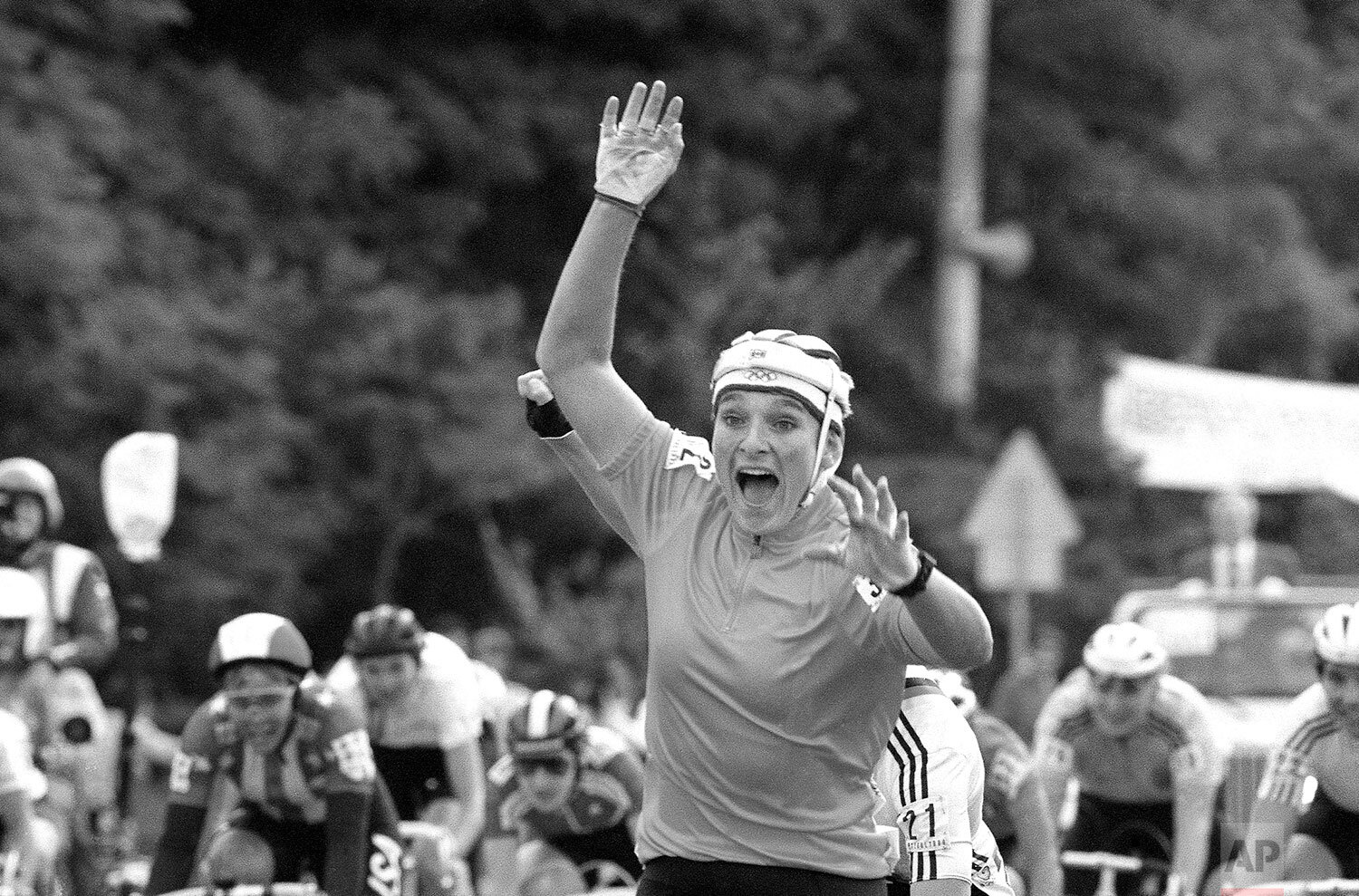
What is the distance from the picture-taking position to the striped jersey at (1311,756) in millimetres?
9172

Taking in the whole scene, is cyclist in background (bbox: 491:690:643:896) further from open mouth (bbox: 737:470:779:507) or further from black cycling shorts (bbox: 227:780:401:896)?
open mouth (bbox: 737:470:779:507)

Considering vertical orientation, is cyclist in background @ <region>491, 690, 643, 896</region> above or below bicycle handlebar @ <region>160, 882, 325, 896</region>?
above

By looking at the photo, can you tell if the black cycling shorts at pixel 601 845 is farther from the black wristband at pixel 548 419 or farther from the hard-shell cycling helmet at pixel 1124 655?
the black wristband at pixel 548 419

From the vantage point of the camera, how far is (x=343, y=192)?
26234 mm

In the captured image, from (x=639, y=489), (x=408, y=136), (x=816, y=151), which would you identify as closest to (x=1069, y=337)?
(x=816, y=151)

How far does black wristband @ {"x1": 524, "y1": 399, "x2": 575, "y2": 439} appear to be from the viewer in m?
5.93

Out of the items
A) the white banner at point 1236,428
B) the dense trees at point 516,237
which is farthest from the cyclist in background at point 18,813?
the white banner at point 1236,428

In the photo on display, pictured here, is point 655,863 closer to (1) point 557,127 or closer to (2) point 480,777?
(2) point 480,777

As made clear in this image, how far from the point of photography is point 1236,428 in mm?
23234

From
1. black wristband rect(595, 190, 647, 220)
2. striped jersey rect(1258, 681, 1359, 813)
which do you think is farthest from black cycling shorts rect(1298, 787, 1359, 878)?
black wristband rect(595, 190, 647, 220)

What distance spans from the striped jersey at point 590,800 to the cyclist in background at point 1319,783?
2.59 m

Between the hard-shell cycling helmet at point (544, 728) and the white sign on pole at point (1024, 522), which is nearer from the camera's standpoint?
the hard-shell cycling helmet at point (544, 728)

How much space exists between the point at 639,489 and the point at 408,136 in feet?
68.5

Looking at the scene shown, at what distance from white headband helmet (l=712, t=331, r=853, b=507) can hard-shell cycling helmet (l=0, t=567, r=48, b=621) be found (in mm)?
7797
